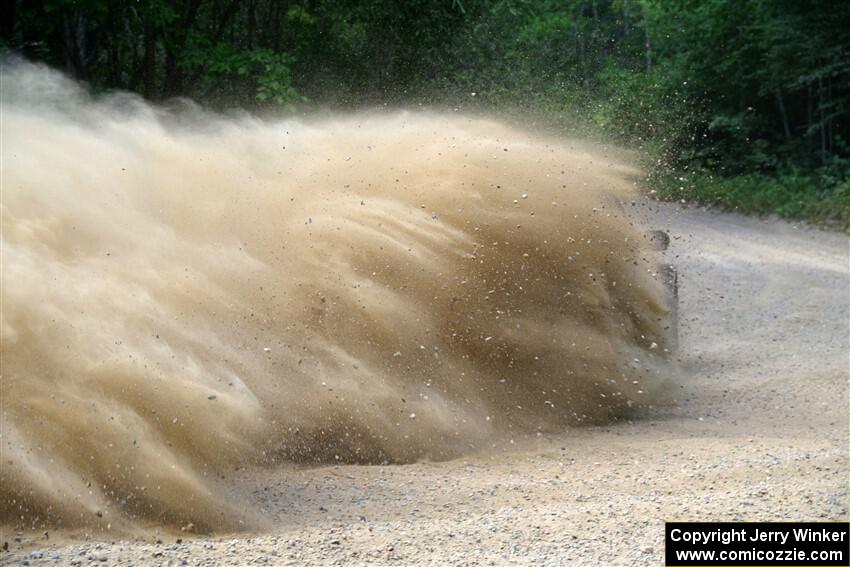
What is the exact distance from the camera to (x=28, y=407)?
16.2 feet

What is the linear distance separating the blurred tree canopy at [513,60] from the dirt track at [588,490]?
1.93m

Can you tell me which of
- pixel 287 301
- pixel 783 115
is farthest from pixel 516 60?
pixel 783 115

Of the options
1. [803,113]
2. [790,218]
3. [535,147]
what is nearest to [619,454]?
[535,147]

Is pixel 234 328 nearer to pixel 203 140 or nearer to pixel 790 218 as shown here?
pixel 203 140

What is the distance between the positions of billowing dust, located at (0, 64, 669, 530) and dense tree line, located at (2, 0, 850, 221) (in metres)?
1.68

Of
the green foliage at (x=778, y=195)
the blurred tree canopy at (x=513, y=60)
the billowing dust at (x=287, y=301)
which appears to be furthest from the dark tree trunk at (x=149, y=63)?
the green foliage at (x=778, y=195)

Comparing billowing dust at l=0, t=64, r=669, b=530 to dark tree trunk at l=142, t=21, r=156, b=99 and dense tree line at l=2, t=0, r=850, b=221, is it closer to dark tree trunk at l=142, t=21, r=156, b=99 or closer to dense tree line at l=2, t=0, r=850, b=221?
dense tree line at l=2, t=0, r=850, b=221

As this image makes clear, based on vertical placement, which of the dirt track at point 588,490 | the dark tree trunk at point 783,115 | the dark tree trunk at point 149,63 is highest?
the dark tree trunk at point 783,115

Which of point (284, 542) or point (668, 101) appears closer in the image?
point (284, 542)

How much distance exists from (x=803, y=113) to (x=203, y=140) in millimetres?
18670

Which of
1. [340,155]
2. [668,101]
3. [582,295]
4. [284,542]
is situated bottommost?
[284,542]

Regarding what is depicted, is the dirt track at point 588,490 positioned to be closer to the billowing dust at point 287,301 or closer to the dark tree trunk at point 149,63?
the billowing dust at point 287,301

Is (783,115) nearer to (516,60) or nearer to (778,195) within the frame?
(778,195)

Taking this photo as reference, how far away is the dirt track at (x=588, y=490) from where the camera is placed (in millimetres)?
4445
